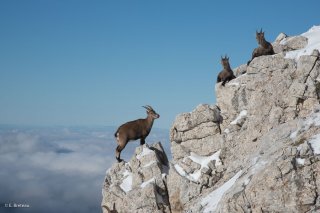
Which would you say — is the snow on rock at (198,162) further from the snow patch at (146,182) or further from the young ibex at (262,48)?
the young ibex at (262,48)

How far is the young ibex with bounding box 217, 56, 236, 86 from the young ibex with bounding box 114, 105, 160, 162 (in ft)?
19.4

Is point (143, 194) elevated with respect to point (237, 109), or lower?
lower

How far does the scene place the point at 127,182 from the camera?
1240 inches

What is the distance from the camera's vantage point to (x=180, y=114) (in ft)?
104

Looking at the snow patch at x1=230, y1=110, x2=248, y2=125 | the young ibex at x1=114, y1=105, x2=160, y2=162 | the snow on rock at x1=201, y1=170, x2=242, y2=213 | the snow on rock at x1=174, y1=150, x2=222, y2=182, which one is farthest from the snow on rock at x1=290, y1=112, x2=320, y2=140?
the young ibex at x1=114, y1=105, x2=160, y2=162

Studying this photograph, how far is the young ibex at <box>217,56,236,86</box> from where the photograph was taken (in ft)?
106

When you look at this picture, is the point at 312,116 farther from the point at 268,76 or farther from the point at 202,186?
the point at 202,186

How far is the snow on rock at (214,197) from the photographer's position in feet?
71.8

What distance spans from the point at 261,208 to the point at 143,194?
11.2 metres

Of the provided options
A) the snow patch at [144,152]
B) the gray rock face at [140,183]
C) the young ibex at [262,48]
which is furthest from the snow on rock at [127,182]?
the young ibex at [262,48]

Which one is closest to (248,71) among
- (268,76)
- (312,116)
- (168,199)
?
(268,76)

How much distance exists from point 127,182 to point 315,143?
49.3 feet

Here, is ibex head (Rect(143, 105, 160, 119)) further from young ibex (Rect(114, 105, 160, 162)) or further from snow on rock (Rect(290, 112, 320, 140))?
snow on rock (Rect(290, 112, 320, 140))

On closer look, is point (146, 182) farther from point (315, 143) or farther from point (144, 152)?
point (315, 143)
